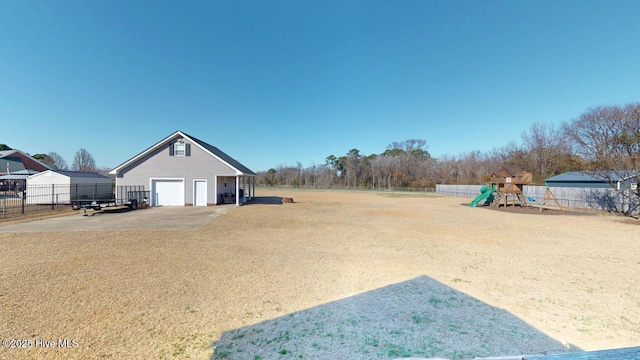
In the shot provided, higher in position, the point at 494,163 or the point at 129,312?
the point at 494,163

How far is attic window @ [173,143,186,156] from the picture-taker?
774 inches

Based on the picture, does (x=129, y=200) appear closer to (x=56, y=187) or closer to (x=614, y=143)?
(x=56, y=187)

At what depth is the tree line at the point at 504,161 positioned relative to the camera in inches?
585

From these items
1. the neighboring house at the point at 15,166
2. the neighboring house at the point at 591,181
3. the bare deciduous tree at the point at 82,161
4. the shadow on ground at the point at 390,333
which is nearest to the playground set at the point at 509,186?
the neighboring house at the point at 591,181

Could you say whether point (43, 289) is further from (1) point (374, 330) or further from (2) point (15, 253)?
(1) point (374, 330)

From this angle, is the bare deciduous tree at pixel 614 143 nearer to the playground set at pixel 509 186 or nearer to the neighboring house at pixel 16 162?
the playground set at pixel 509 186

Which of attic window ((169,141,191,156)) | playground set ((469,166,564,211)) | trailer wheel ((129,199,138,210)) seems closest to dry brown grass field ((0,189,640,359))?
trailer wheel ((129,199,138,210))

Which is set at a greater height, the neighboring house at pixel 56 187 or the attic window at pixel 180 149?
the attic window at pixel 180 149

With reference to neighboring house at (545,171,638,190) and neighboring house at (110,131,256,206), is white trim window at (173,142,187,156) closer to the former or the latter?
neighboring house at (110,131,256,206)

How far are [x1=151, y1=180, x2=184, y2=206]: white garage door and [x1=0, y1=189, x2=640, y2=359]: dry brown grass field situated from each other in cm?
1065

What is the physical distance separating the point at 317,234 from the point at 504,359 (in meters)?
8.93

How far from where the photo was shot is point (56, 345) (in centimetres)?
317

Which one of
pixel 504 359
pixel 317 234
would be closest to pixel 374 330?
pixel 504 359

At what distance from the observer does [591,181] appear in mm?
23609
